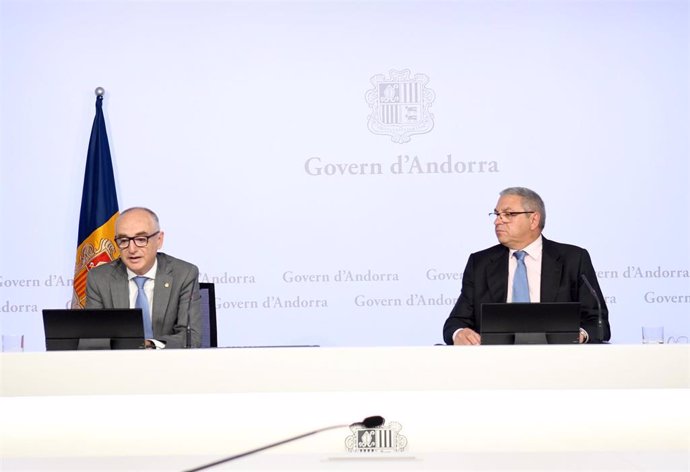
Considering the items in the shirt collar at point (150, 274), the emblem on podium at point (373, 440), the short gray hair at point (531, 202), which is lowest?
the emblem on podium at point (373, 440)

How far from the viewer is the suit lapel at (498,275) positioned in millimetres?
4434

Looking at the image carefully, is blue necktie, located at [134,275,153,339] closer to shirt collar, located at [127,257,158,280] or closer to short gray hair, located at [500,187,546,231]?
shirt collar, located at [127,257,158,280]

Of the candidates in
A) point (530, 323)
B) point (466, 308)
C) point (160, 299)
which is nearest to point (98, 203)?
point (160, 299)

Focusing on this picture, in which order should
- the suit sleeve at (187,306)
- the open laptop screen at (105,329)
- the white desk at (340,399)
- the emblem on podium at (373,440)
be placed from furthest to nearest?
the suit sleeve at (187,306), the open laptop screen at (105,329), the white desk at (340,399), the emblem on podium at (373,440)

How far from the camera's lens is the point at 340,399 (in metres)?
2.59

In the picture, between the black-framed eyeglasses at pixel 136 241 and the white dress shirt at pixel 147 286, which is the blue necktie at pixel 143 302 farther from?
the black-framed eyeglasses at pixel 136 241

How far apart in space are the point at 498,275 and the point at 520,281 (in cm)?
11

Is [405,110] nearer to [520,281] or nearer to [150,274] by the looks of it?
[520,281]

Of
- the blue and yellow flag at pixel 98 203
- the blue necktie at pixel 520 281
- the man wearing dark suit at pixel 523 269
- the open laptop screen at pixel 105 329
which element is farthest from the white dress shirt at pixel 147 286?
the blue necktie at pixel 520 281

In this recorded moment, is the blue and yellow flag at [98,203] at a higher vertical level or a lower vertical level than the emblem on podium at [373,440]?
higher

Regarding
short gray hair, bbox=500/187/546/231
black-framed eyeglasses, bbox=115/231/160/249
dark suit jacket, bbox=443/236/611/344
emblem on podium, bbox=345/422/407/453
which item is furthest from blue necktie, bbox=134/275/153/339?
emblem on podium, bbox=345/422/407/453

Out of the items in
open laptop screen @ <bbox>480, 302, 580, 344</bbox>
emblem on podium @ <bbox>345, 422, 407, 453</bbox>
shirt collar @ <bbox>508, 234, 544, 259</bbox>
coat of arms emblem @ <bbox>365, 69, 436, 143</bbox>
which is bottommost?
emblem on podium @ <bbox>345, 422, 407, 453</bbox>

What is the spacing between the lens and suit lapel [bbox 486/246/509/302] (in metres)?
4.43

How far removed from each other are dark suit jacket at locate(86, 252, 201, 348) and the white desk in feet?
5.07
